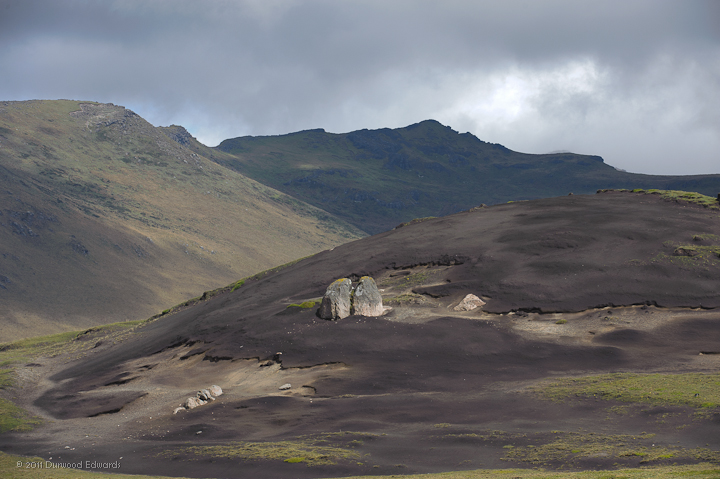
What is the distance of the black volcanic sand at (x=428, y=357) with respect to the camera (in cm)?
3222

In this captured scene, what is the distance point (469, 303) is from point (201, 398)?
2885cm

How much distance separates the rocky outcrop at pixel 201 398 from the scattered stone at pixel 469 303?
26.0m

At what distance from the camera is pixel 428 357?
48.8 meters

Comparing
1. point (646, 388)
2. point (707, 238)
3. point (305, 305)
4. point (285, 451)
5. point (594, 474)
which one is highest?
point (707, 238)

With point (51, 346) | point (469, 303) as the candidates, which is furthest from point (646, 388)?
point (51, 346)

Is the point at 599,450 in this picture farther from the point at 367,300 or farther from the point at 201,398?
the point at 367,300

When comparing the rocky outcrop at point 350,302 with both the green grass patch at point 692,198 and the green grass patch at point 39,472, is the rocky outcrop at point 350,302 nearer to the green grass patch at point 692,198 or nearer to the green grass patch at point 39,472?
the green grass patch at point 39,472

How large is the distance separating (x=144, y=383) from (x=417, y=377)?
29.6 m

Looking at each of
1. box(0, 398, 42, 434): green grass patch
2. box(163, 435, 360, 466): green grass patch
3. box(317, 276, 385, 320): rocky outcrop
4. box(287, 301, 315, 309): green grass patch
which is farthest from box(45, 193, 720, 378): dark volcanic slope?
box(163, 435, 360, 466): green grass patch

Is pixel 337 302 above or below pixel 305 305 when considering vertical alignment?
above

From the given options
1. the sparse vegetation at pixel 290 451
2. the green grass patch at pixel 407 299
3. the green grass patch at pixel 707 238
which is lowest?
the sparse vegetation at pixel 290 451

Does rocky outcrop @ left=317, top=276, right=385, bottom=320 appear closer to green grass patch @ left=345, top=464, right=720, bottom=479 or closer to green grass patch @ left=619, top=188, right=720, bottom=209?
green grass patch @ left=345, top=464, right=720, bottom=479

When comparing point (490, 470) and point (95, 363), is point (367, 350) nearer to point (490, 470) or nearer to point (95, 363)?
point (490, 470)

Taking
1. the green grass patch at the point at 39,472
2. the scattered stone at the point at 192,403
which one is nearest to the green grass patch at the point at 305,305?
the scattered stone at the point at 192,403
